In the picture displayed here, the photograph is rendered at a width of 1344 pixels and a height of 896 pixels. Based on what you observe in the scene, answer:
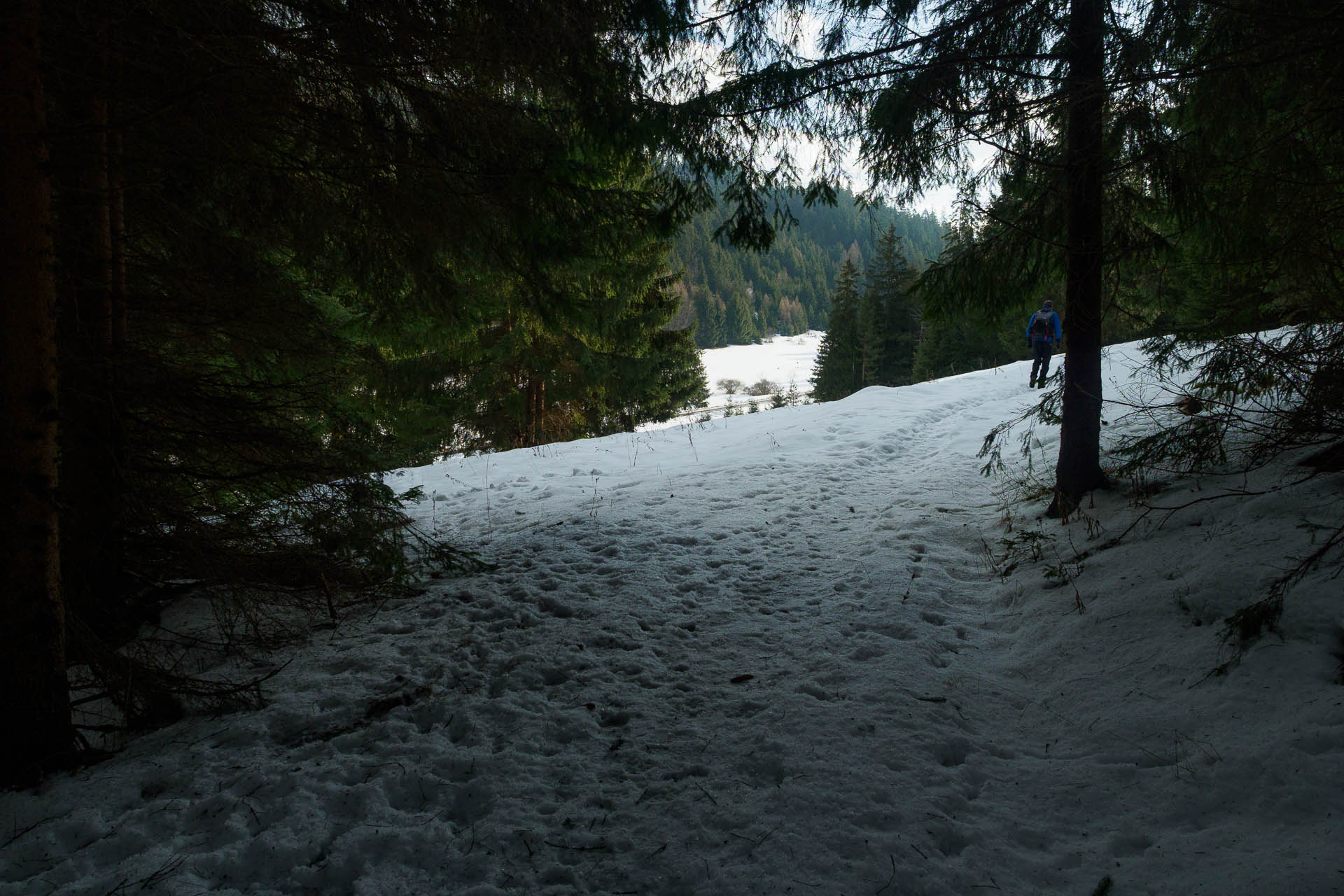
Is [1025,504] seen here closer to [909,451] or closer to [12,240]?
[909,451]

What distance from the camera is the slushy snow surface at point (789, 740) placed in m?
2.26

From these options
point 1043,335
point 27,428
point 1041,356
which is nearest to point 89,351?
point 27,428

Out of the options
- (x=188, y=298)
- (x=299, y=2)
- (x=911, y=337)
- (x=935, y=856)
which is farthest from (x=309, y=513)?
(x=911, y=337)

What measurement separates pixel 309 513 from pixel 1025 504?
649cm

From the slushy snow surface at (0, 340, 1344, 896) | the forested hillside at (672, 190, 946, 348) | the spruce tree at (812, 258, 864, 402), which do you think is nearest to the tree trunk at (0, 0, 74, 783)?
the slushy snow surface at (0, 340, 1344, 896)

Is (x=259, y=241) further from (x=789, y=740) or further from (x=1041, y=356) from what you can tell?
(x=1041, y=356)

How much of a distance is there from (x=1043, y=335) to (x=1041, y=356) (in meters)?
0.80

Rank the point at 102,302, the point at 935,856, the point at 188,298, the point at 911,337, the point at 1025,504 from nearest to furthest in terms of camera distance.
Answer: the point at 935,856 → the point at 102,302 → the point at 188,298 → the point at 1025,504 → the point at 911,337

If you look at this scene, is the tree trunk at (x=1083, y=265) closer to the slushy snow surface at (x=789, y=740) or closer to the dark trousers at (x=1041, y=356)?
the slushy snow surface at (x=789, y=740)

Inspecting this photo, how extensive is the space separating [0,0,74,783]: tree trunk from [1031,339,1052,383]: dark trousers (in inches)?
628

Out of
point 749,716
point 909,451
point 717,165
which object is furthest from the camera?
point 909,451

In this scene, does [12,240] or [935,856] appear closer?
[935,856]

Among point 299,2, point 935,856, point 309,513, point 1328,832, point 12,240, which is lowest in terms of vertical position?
point 935,856

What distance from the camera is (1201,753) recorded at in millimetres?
2551
